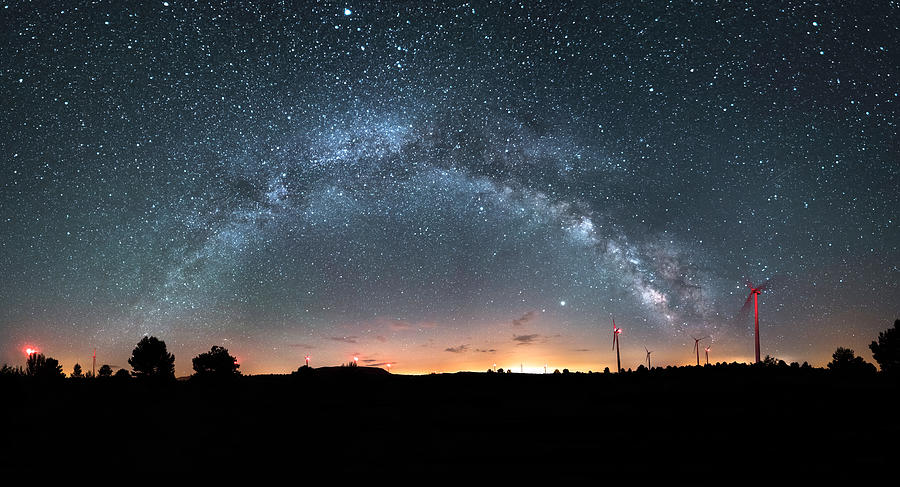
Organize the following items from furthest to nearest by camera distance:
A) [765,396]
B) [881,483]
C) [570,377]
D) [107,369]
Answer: [107,369] < [570,377] < [765,396] < [881,483]

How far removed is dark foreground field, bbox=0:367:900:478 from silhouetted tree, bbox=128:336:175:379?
51637 millimetres

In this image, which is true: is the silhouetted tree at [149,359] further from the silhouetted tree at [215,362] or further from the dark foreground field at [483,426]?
the dark foreground field at [483,426]

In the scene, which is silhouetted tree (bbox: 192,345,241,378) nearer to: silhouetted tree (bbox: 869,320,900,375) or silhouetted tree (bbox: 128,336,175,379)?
silhouetted tree (bbox: 128,336,175,379)

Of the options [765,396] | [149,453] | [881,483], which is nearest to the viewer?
[881,483]

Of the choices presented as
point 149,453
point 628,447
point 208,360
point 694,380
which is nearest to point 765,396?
point 694,380

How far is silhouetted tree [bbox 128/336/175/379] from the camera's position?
7019cm

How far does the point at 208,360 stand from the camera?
72.1 meters

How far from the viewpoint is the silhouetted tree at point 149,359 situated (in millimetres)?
70188

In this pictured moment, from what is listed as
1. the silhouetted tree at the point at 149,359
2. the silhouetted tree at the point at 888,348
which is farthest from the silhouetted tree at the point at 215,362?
the silhouetted tree at the point at 888,348

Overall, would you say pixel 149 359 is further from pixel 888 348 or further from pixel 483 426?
pixel 888 348

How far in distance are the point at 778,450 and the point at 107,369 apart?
4041 inches

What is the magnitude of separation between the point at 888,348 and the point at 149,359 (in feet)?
303

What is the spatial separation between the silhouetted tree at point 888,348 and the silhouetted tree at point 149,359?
3474 inches

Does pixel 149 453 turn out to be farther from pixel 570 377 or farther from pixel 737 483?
pixel 570 377
